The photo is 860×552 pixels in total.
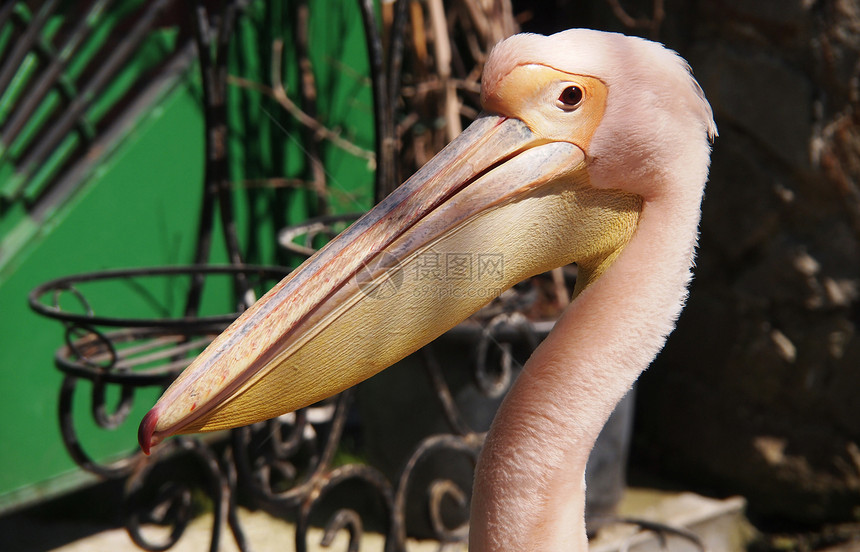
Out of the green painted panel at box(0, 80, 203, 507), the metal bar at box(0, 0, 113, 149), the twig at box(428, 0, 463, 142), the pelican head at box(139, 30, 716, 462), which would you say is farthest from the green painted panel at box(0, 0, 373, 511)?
the pelican head at box(139, 30, 716, 462)

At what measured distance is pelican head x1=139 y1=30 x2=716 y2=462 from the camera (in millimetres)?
764

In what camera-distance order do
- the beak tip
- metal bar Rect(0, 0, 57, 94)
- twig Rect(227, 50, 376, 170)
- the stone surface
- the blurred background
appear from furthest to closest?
1. twig Rect(227, 50, 376, 170)
2. the stone surface
3. the blurred background
4. metal bar Rect(0, 0, 57, 94)
5. the beak tip

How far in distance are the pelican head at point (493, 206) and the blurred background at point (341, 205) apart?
0.80 m

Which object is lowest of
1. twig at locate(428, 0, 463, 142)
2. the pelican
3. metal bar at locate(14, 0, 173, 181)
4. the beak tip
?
twig at locate(428, 0, 463, 142)

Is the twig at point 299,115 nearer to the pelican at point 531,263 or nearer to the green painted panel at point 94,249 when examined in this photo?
the green painted panel at point 94,249

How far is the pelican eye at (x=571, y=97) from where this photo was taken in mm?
799

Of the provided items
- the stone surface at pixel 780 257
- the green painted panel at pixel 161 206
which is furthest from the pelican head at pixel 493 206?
the stone surface at pixel 780 257

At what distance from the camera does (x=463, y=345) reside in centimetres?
192

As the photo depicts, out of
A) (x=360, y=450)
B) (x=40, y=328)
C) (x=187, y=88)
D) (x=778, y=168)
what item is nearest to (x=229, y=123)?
(x=187, y=88)

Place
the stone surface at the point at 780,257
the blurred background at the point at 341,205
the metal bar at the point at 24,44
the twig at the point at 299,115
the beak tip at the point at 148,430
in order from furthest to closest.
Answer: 1. the twig at the point at 299,115
2. the stone surface at the point at 780,257
3. the blurred background at the point at 341,205
4. the metal bar at the point at 24,44
5. the beak tip at the point at 148,430

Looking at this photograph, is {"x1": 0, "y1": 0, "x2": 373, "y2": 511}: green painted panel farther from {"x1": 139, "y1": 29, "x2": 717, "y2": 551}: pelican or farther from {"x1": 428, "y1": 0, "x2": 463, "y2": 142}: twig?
{"x1": 139, "y1": 29, "x2": 717, "y2": 551}: pelican

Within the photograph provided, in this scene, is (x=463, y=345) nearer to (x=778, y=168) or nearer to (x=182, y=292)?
(x=182, y=292)

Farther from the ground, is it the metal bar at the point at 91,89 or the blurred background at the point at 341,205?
the metal bar at the point at 91,89

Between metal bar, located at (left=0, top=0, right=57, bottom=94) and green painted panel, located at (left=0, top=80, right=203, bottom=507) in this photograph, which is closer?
metal bar, located at (left=0, top=0, right=57, bottom=94)
